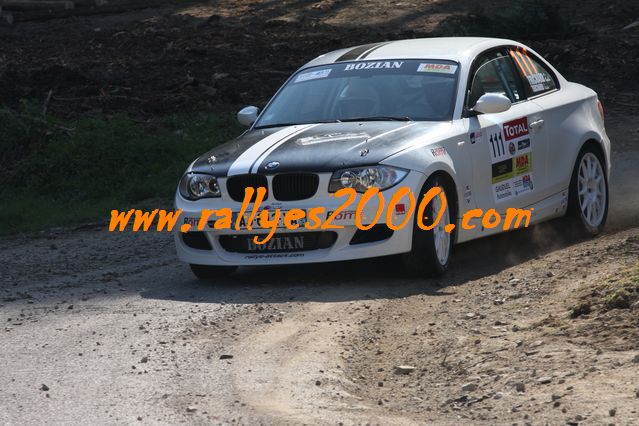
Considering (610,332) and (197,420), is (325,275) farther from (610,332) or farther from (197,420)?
(197,420)

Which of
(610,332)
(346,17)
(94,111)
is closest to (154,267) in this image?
(610,332)

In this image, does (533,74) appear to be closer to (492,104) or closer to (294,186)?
(492,104)

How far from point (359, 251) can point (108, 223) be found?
506 centimetres

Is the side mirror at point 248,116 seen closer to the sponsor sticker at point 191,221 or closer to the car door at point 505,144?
the sponsor sticker at point 191,221

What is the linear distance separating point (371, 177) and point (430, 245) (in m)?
0.63

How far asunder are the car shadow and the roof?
1563 mm

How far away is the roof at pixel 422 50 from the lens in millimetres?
10516

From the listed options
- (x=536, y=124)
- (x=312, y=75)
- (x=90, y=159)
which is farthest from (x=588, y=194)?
(x=90, y=159)

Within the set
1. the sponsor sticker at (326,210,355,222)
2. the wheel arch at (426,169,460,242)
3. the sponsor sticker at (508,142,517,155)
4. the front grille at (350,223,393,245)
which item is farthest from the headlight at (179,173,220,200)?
the sponsor sticker at (508,142,517,155)

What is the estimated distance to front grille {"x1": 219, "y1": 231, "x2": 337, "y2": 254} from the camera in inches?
362

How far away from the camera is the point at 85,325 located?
828cm

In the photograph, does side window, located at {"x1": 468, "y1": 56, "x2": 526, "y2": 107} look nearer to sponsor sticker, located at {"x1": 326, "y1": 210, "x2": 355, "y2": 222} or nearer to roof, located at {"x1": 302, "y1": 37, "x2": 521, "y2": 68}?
roof, located at {"x1": 302, "y1": 37, "x2": 521, "y2": 68}

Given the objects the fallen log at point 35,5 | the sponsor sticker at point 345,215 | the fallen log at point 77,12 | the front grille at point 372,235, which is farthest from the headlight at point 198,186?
the fallen log at point 35,5

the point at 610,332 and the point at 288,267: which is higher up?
the point at 610,332
